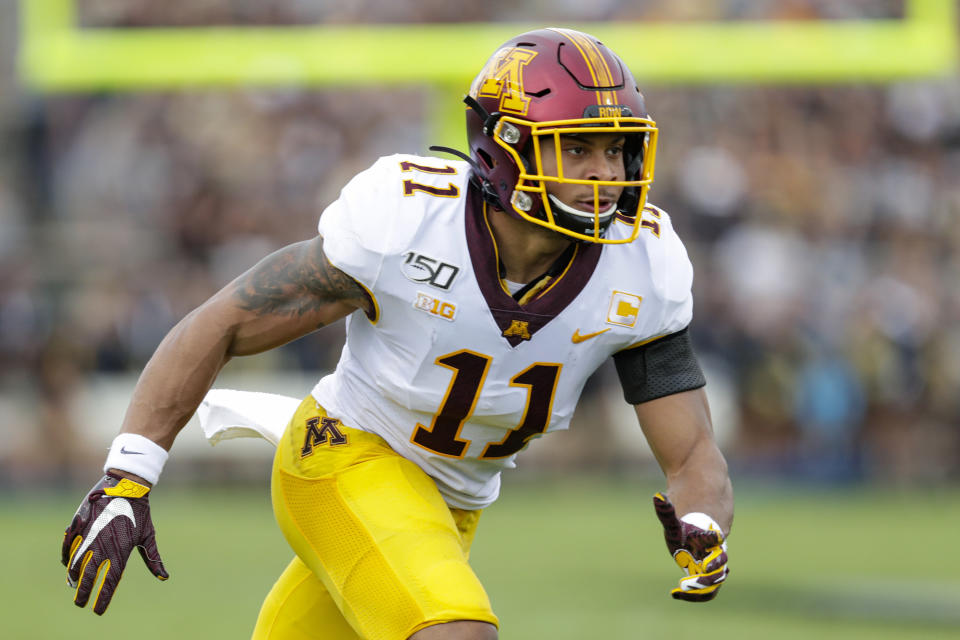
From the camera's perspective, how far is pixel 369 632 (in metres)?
3.14

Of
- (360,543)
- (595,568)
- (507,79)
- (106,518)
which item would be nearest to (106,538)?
(106,518)

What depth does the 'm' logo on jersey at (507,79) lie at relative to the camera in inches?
133

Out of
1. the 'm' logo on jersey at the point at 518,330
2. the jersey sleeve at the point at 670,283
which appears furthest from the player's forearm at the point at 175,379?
the jersey sleeve at the point at 670,283

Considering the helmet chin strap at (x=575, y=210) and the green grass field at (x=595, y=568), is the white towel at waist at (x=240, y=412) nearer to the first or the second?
the helmet chin strap at (x=575, y=210)

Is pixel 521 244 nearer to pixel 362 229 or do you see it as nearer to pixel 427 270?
pixel 427 270

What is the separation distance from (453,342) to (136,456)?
70 cm

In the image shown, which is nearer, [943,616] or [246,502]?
[943,616]

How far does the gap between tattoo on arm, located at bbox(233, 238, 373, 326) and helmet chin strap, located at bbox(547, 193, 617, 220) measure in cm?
44

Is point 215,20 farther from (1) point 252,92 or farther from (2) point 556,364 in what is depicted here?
(2) point 556,364

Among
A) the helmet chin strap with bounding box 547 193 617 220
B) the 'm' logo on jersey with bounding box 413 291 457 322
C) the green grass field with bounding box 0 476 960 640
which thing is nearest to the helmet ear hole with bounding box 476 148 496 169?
the helmet chin strap with bounding box 547 193 617 220

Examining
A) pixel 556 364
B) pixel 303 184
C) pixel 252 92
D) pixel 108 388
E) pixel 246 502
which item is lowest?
pixel 246 502

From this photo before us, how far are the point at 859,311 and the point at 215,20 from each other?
5.58m

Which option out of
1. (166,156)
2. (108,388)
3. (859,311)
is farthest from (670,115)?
(108,388)

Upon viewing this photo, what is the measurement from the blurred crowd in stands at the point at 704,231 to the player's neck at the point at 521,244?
7.82 meters
